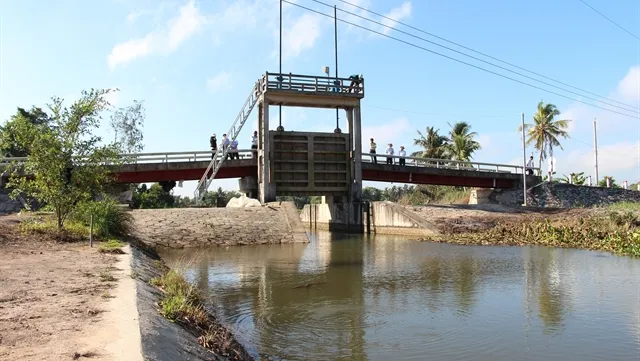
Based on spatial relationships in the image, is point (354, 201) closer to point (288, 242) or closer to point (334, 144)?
A: point (334, 144)

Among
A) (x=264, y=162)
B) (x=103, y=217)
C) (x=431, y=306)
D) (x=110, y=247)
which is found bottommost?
(x=431, y=306)

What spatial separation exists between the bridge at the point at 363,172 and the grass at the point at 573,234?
430 inches

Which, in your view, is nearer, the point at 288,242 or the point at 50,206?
the point at 50,206

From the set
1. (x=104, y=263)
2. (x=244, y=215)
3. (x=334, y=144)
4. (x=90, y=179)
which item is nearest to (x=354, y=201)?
(x=334, y=144)

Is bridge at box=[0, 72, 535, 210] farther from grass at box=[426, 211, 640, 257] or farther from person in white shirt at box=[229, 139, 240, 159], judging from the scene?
grass at box=[426, 211, 640, 257]

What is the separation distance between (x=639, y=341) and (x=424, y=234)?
1839cm

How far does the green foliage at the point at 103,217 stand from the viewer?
1538 cm

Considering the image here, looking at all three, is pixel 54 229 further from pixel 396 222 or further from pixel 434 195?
pixel 434 195

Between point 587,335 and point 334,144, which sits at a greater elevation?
point 334,144

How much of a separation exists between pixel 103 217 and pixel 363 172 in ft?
66.7

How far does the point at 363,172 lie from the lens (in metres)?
Answer: 33.5

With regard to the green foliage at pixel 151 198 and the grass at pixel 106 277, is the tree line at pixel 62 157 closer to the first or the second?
the grass at pixel 106 277

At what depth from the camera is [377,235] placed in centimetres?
2786

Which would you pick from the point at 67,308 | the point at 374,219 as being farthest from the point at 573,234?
the point at 67,308
